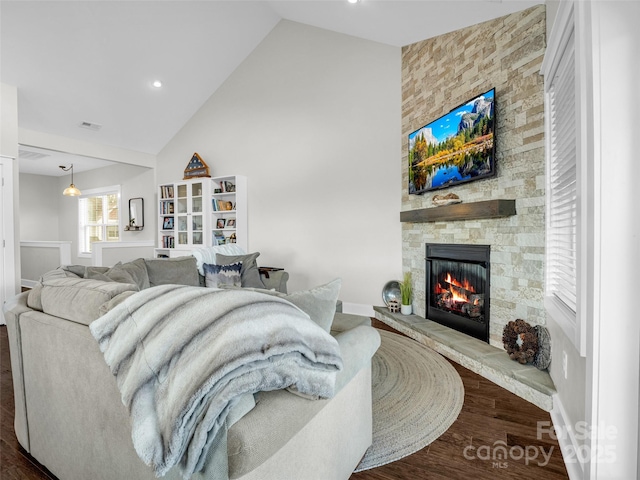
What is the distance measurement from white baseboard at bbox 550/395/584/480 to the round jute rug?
0.49 meters

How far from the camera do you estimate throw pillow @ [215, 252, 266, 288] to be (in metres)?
3.35

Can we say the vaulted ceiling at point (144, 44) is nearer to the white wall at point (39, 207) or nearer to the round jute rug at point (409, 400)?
the round jute rug at point (409, 400)

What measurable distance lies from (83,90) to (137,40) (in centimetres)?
108

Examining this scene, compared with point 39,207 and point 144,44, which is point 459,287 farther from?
point 39,207

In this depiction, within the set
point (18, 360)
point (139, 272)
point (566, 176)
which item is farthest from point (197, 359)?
point (139, 272)

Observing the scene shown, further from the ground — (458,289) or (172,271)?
(172,271)

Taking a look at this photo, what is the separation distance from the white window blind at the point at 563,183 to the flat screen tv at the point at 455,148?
0.48m

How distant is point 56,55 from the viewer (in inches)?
158

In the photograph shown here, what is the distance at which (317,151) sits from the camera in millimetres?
4641

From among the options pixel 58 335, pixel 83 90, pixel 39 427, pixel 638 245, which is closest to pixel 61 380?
pixel 58 335

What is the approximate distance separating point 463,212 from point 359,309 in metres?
1.99

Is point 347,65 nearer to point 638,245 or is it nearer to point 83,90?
point 83,90

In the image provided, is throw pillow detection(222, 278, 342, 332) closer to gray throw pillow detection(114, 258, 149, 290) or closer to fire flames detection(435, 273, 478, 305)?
gray throw pillow detection(114, 258, 149, 290)

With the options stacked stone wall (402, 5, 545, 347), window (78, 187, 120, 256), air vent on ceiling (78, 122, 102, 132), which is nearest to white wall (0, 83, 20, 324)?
air vent on ceiling (78, 122, 102, 132)
